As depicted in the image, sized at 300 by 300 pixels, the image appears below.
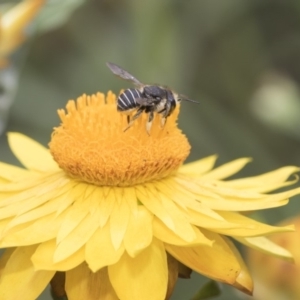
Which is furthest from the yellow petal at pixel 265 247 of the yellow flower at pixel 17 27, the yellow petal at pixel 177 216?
the yellow flower at pixel 17 27

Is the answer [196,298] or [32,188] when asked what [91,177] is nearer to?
[32,188]

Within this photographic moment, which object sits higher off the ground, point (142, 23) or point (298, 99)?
point (142, 23)

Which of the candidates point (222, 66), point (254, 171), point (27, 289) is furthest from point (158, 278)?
point (222, 66)

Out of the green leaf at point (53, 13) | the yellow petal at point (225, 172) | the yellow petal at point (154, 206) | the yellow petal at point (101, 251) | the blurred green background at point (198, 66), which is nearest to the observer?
the yellow petal at point (101, 251)

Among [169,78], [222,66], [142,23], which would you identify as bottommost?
[222,66]

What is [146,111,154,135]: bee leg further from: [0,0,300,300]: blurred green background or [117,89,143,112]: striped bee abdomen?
[0,0,300,300]: blurred green background

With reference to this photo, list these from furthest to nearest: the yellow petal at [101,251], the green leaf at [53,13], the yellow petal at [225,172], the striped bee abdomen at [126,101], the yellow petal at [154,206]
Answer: the green leaf at [53,13], the yellow petal at [225,172], the striped bee abdomen at [126,101], the yellow petal at [154,206], the yellow petal at [101,251]

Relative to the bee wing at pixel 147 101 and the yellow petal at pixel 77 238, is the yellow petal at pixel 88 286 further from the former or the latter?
the bee wing at pixel 147 101
